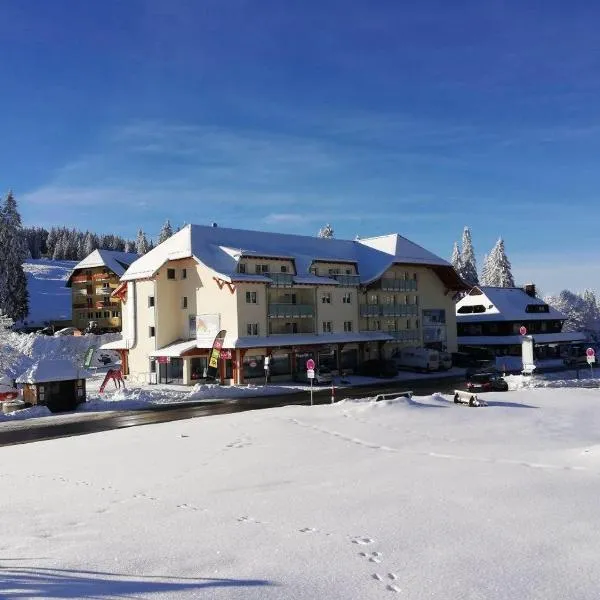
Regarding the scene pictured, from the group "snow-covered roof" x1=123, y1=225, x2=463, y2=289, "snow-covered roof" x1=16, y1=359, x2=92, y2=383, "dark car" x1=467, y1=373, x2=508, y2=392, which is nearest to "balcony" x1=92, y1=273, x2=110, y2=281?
"snow-covered roof" x1=123, y1=225, x2=463, y2=289

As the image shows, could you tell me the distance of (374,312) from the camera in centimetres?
6022

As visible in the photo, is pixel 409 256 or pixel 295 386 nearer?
pixel 295 386

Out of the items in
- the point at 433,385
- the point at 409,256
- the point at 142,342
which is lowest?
the point at 433,385

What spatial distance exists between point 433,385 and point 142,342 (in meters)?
25.5

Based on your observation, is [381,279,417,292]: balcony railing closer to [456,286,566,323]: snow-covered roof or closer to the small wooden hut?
[456,286,566,323]: snow-covered roof

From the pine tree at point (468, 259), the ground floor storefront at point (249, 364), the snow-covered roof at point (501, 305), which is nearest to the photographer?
the ground floor storefront at point (249, 364)

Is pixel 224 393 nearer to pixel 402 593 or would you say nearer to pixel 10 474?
pixel 10 474

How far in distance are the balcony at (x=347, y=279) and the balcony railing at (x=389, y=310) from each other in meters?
2.52

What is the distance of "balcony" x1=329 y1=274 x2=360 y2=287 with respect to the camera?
57.2m

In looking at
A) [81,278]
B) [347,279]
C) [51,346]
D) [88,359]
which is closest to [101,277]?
[81,278]

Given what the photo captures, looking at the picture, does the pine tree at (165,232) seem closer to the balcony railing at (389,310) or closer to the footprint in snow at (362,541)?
the balcony railing at (389,310)

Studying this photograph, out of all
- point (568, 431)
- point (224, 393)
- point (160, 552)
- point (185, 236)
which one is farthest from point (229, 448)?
point (185, 236)

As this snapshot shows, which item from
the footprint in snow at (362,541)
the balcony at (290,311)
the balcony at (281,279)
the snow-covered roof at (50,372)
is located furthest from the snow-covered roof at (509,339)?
the footprint in snow at (362,541)

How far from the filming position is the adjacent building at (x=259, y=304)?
166ft
